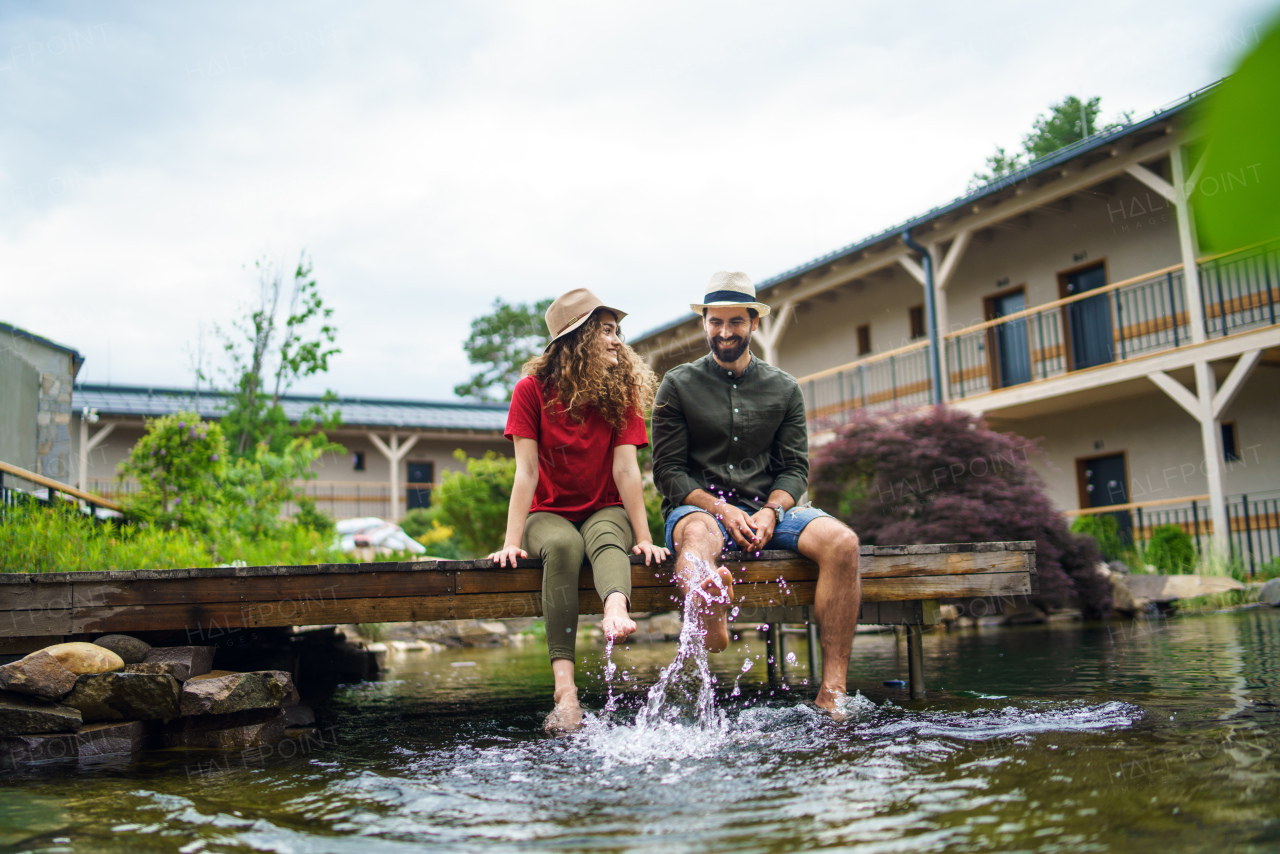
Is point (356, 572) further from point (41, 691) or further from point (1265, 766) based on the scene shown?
point (1265, 766)

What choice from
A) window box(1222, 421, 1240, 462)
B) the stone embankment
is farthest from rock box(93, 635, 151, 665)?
window box(1222, 421, 1240, 462)

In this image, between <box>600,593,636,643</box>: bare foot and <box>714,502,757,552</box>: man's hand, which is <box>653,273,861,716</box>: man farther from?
<box>600,593,636,643</box>: bare foot

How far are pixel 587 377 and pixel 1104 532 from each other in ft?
31.2

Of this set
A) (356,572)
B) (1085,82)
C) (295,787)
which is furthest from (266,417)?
(1085,82)

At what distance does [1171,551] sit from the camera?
1029 centimetres

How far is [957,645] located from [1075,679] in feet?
8.90

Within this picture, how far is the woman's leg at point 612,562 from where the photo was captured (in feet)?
9.81

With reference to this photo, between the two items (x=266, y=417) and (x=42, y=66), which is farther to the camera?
(x=266, y=417)

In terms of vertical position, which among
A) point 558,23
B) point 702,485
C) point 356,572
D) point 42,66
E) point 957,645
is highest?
point 42,66

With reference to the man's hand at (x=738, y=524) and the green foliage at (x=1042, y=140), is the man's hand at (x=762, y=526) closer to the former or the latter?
the man's hand at (x=738, y=524)

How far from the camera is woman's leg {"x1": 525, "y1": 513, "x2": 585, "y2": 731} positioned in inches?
123

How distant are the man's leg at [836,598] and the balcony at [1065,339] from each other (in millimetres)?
6597

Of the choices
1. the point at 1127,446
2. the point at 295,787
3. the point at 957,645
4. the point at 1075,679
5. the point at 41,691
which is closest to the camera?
the point at 295,787

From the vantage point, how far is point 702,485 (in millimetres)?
3689
